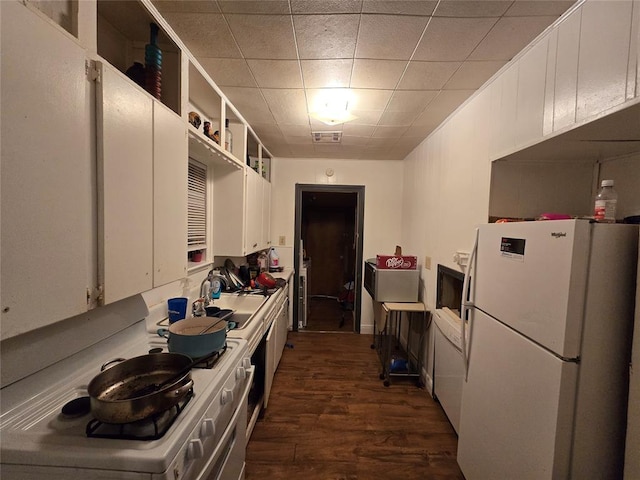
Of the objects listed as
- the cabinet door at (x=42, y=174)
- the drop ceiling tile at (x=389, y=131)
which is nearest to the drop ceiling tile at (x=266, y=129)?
the drop ceiling tile at (x=389, y=131)

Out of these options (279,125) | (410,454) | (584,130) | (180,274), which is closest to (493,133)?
(584,130)

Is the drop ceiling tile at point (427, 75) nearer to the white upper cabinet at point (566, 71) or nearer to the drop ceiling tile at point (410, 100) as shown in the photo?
the drop ceiling tile at point (410, 100)

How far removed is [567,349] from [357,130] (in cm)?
233

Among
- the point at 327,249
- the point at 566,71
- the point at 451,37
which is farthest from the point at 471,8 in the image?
the point at 327,249

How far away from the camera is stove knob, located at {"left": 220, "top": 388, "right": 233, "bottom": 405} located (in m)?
1.05

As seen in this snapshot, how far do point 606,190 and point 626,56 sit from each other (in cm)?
49

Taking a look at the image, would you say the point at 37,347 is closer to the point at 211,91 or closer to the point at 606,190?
the point at 211,91

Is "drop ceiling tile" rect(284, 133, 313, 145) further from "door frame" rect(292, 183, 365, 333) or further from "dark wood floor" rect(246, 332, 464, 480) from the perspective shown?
"dark wood floor" rect(246, 332, 464, 480)

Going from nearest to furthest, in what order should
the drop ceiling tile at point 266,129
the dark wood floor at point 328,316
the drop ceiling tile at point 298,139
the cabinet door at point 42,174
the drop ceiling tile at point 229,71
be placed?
the cabinet door at point 42,174 < the drop ceiling tile at point 229,71 < the drop ceiling tile at point 266,129 < the drop ceiling tile at point 298,139 < the dark wood floor at point 328,316

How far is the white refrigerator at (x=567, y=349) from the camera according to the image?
906 mm

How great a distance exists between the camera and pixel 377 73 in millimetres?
1692

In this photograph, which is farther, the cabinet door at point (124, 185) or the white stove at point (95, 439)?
the cabinet door at point (124, 185)

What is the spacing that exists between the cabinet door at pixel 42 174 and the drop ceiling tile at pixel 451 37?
4.77ft

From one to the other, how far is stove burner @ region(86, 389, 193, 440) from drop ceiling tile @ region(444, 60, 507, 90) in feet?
7.16
